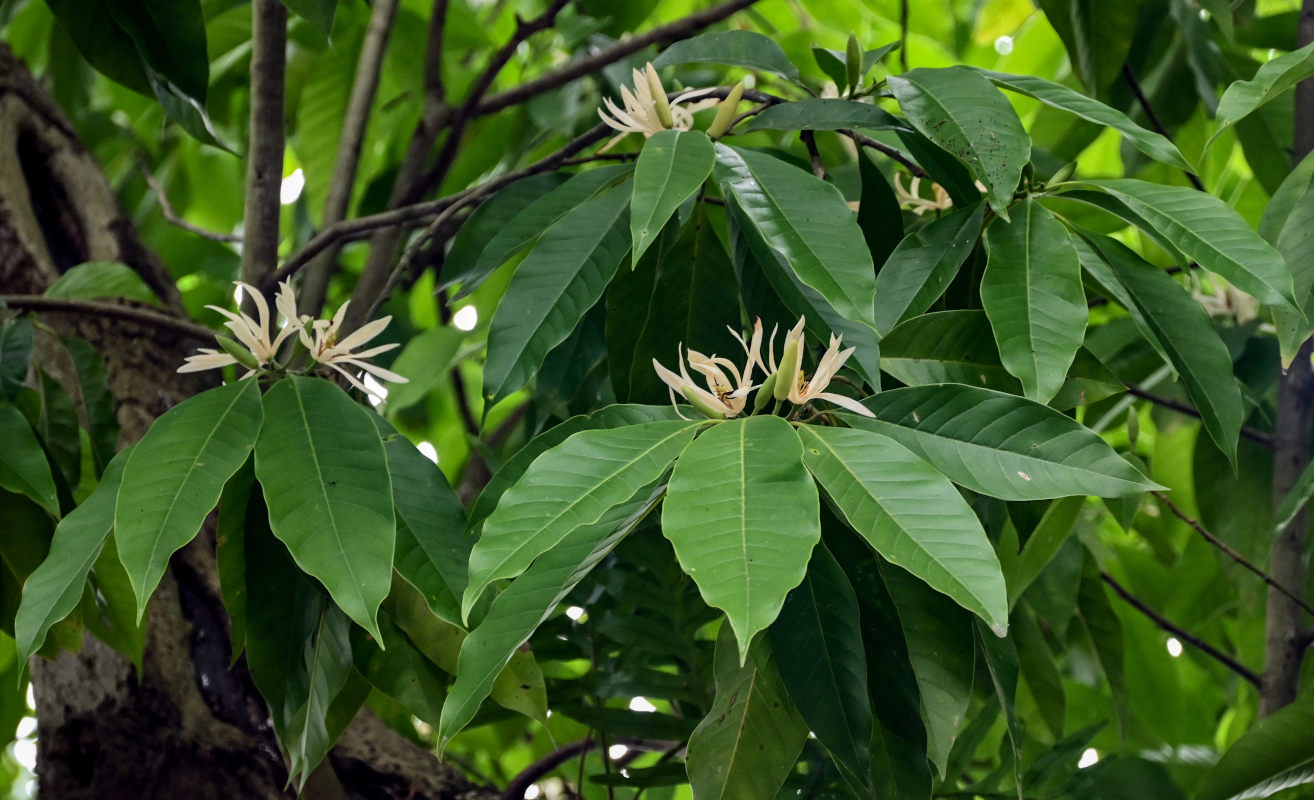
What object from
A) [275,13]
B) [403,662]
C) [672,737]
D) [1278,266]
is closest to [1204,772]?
[672,737]

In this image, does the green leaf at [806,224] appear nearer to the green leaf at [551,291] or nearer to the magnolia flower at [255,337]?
the green leaf at [551,291]

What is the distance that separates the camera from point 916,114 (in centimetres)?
65

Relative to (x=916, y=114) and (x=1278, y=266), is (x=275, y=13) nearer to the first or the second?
(x=916, y=114)

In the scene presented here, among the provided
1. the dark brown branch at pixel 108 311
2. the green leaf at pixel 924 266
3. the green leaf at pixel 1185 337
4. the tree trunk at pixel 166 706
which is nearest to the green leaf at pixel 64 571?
the dark brown branch at pixel 108 311

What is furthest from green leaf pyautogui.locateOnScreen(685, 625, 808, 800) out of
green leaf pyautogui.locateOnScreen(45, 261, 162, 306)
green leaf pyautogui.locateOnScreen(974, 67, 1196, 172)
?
green leaf pyautogui.locateOnScreen(45, 261, 162, 306)

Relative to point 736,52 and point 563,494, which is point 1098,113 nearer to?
point 736,52

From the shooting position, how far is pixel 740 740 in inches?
24.9

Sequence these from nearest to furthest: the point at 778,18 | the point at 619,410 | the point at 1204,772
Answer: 1. the point at 619,410
2. the point at 1204,772
3. the point at 778,18

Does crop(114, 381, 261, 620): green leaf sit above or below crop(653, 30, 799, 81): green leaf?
below

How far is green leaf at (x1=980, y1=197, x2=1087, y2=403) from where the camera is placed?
0.58 meters

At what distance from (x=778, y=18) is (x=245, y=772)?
1295 millimetres

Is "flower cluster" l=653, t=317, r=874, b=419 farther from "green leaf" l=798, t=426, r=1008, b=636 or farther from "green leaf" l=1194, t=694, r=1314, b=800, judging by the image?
"green leaf" l=1194, t=694, r=1314, b=800

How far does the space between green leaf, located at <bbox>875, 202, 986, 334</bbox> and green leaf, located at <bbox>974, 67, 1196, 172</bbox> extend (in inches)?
3.0

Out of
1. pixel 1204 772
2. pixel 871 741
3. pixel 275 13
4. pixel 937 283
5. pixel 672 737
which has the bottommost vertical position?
pixel 1204 772
